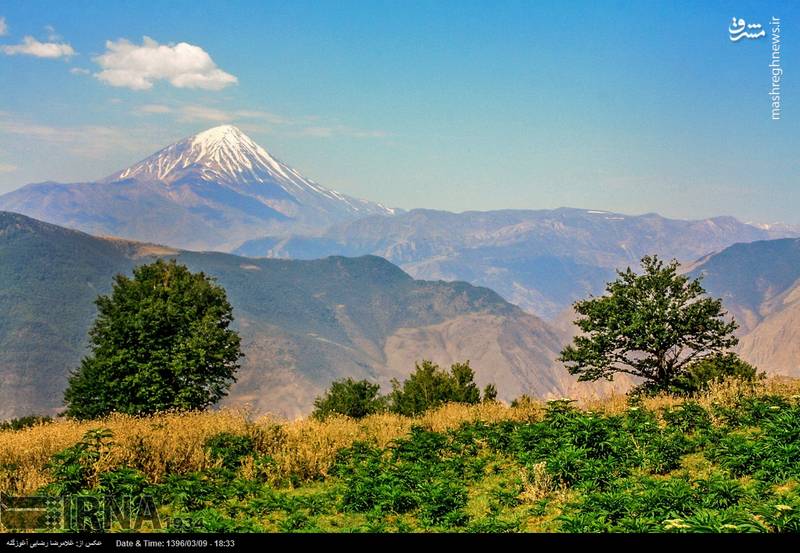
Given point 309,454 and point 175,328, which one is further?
point 175,328

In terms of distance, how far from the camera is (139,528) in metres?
11.2

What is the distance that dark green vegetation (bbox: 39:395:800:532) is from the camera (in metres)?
9.88

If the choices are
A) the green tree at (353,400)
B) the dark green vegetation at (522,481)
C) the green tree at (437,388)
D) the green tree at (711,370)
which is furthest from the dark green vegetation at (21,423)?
the green tree at (711,370)

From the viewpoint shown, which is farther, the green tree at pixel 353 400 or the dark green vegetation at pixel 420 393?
the green tree at pixel 353 400

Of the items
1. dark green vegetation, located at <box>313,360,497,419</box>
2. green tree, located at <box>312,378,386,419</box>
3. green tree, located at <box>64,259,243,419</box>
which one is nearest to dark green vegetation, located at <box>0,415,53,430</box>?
green tree, located at <box>64,259,243,419</box>

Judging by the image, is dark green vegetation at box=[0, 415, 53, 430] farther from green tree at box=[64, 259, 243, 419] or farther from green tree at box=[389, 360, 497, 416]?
green tree at box=[389, 360, 497, 416]

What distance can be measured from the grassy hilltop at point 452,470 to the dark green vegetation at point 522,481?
0.03m

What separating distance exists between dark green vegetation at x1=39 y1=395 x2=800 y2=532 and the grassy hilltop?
3 cm

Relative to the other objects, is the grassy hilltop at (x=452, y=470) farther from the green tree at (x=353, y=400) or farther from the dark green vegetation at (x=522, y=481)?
the green tree at (x=353, y=400)

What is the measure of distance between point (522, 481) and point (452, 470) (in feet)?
6.99

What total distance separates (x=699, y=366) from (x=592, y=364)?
520 cm

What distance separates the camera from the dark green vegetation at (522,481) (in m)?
9.88
